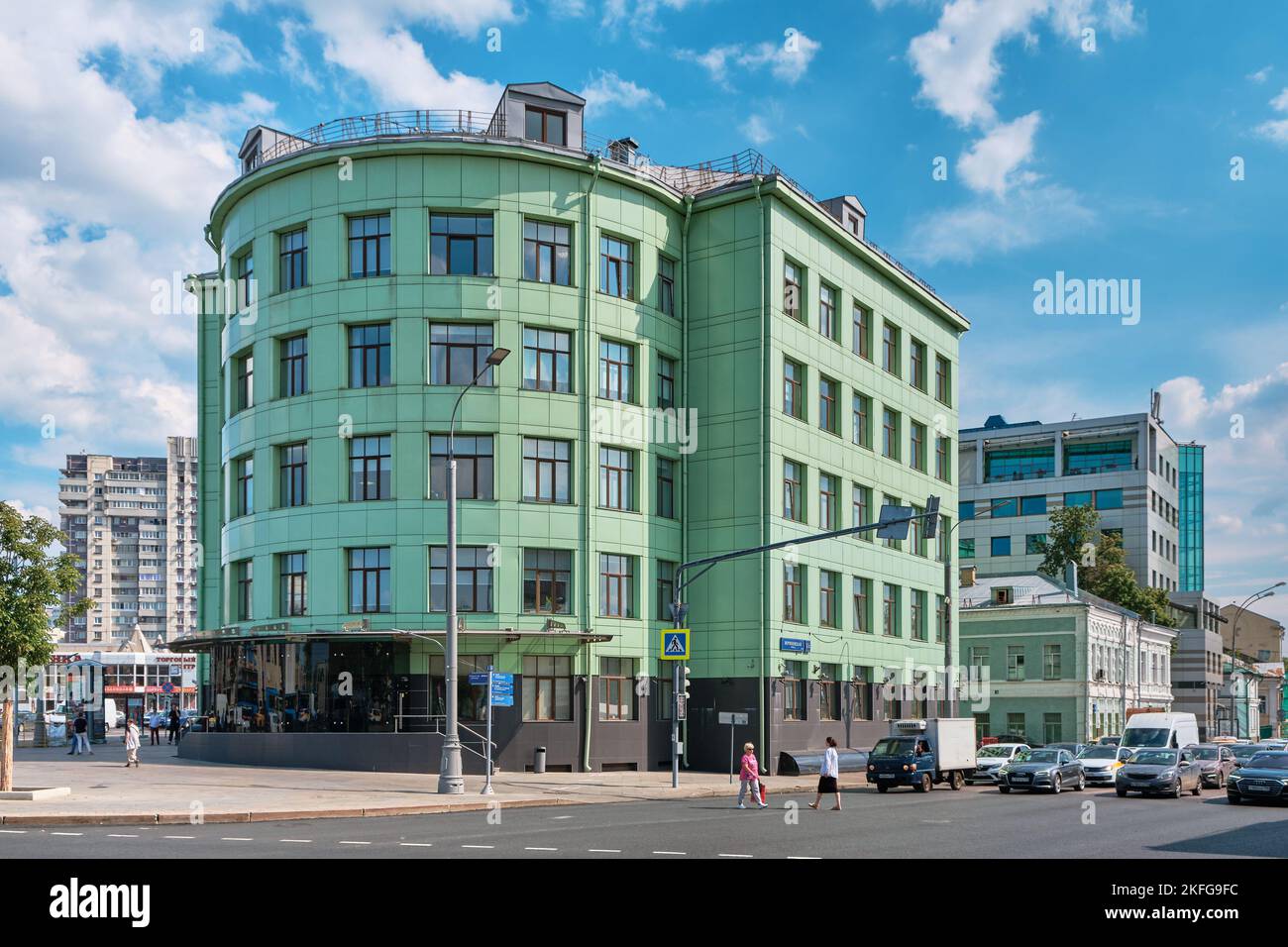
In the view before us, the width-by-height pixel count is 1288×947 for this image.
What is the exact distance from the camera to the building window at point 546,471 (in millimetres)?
41375

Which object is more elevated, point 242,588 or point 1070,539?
point 1070,539

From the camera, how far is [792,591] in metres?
46.7

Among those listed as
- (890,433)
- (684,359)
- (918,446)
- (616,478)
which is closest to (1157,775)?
(616,478)

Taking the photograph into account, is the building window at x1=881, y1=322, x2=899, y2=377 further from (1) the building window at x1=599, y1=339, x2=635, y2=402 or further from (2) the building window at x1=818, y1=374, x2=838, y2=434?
(1) the building window at x1=599, y1=339, x2=635, y2=402

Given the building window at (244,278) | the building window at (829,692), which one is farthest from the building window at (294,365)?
the building window at (829,692)

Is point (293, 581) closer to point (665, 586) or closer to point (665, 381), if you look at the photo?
point (665, 586)

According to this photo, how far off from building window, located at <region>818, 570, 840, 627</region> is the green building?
540 mm

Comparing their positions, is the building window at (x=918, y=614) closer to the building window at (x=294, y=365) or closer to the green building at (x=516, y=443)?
the green building at (x=516, y=443)

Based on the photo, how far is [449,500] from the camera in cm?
3003

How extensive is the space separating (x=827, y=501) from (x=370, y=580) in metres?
18.7

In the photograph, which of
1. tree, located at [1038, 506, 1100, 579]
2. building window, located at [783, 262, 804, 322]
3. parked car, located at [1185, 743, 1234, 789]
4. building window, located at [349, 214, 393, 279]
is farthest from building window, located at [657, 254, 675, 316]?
tree, located at [1038, 506, 1100, 579]
